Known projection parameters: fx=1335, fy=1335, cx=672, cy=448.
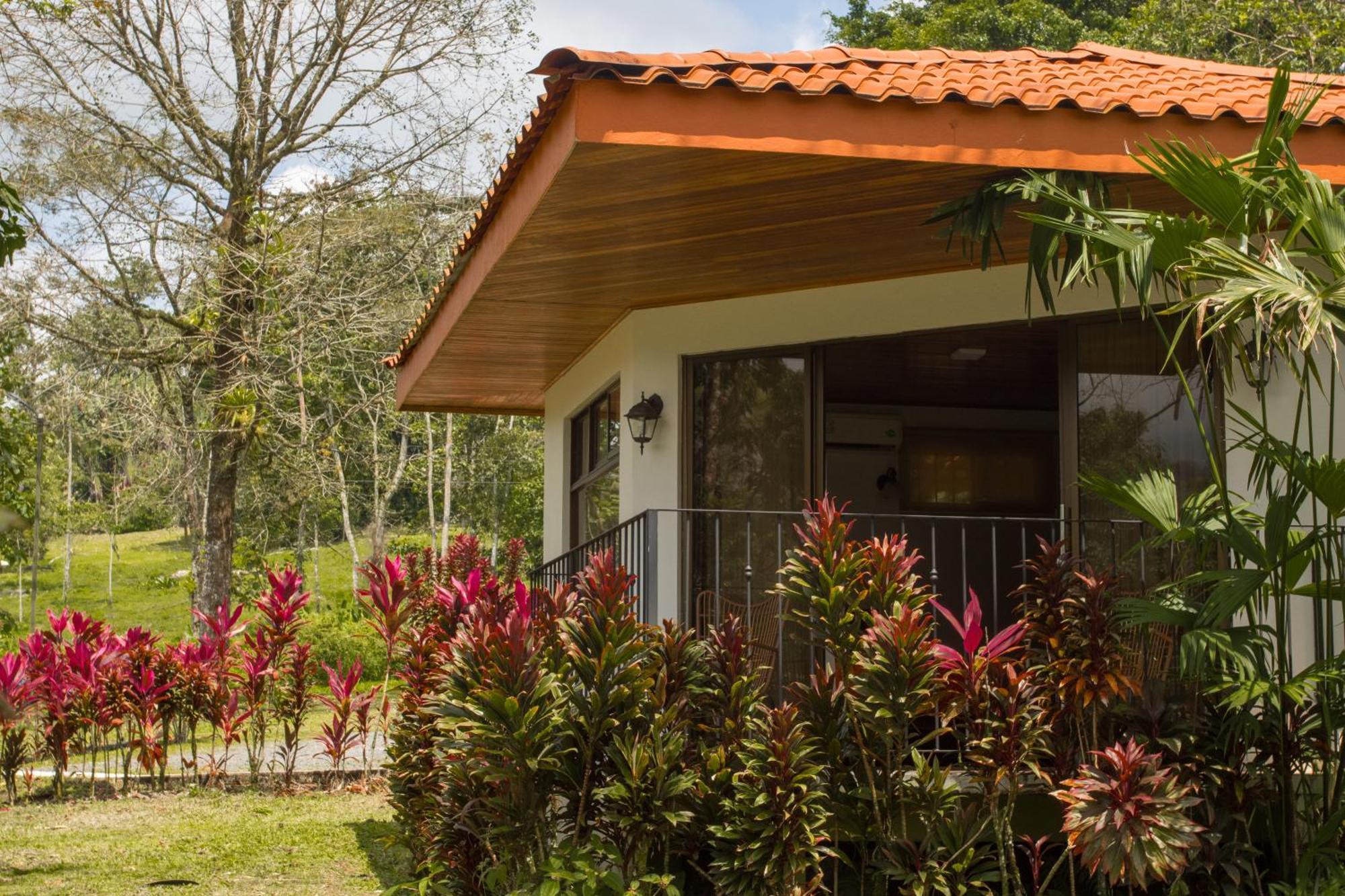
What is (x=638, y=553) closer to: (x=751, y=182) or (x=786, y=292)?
(x=786, y=292)

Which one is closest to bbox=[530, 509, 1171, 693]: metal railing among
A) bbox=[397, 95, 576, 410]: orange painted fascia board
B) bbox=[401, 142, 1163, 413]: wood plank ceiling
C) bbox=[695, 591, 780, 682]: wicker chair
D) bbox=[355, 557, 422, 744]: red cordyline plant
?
bbox=[695, 591, 780, 682]: wicker chair

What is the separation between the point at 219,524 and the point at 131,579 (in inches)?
1282

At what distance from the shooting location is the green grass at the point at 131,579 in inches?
1547

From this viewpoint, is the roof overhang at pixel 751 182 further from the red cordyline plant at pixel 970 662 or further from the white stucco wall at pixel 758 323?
the red cordyline plant at pixel 970 662

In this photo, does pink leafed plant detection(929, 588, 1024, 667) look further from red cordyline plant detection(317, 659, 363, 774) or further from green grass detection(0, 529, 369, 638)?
green grass detection(0, 529, 369, 638)

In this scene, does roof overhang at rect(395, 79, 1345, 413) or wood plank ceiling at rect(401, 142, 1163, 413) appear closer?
roof overhang at rect(395, 79, 1345, 413)

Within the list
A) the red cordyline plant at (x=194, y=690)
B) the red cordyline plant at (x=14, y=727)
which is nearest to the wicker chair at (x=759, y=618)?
the red cordyline plant at (x=194, y=690)

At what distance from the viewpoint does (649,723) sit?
5344mm

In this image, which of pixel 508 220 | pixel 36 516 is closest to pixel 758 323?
pixel 508 220

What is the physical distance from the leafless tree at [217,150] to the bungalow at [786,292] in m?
7.80

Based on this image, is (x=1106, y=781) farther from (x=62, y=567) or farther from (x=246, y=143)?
(x=62, y=567)

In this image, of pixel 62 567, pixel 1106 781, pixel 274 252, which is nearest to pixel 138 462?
pixel 274 252

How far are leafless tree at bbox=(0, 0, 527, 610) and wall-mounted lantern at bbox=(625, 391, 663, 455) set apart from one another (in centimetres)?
1020

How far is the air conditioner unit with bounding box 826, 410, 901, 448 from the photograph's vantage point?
36.2 feet
